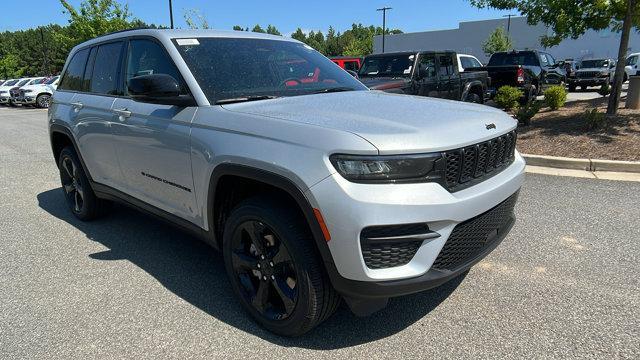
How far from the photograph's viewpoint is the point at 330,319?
2.98 metres

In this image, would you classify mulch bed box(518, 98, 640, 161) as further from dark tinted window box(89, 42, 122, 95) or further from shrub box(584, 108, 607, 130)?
dark tinted window box(89, 42, 122, 95)

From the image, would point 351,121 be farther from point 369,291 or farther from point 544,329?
point 544,329

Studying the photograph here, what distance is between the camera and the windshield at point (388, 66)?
986cm

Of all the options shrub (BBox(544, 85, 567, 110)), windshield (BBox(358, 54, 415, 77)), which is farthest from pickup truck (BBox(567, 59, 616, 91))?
windshield (BBox(358, 54, 415, 77))

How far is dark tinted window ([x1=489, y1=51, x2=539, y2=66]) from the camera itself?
54.5 ft

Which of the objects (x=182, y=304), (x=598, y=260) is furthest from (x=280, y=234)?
(x=598, y=260)

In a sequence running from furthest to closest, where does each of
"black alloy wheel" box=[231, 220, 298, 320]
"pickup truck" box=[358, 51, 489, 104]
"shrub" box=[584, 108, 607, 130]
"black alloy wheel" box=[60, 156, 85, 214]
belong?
"pickup truck" box=[358, 51, 489, 104]
"shrub" box=[584, 108, 607, 130]
"black alloy wheel" box=[60, 156, 85, 214]
"black alloy wheel" box=[231, 220, 298, 320]

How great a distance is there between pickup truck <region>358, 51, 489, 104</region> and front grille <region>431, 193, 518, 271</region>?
252 inches

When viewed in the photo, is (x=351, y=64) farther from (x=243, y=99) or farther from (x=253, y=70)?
(x=243, y=99)

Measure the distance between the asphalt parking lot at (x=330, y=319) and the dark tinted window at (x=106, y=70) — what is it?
4.65ft

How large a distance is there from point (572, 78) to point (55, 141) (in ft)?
74.1

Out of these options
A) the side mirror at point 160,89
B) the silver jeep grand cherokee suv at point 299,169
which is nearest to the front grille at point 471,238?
the silver jeep grand cherokee suv at point 299,169

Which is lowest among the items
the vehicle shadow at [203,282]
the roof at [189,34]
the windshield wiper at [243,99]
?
the vehicle shadow at [203,282]

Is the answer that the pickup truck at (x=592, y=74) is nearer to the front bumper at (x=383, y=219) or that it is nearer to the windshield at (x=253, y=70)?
the windshield at (x=253, y=70)
